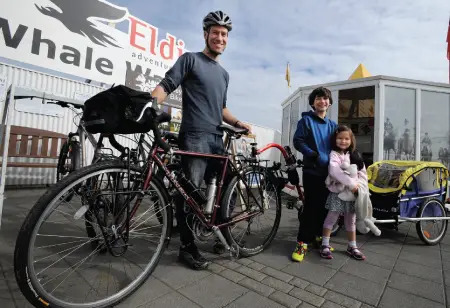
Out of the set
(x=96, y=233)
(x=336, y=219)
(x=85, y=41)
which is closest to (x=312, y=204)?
(x=336, y=219)

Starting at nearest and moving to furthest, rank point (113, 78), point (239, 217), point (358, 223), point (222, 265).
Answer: point (222, 265), point (239, 217), point (358, 223), point (113, 78)

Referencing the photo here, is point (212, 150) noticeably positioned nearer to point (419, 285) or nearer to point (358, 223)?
point (358, 223)

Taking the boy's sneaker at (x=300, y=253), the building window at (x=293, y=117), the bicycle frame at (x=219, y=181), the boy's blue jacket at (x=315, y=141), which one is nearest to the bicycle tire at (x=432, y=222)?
the boy's blue jacket at (x=315, y=141)

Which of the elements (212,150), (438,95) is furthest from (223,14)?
(438,95)

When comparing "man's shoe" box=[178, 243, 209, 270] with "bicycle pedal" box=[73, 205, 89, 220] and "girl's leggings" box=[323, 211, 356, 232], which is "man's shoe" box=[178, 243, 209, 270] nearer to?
"bicycle pedal" box=[73, 205, 89, 220]

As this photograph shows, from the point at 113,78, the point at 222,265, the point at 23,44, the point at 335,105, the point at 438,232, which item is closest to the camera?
the point at 222,265

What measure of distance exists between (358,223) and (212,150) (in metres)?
1.68

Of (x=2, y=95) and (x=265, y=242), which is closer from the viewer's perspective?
(x=2, y=95)

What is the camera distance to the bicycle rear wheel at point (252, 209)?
2.43 m

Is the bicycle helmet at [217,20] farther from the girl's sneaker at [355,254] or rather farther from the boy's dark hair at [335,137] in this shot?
the girl's sneaker at [355,254]

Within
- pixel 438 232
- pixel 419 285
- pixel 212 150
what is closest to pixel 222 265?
pixel 212 150

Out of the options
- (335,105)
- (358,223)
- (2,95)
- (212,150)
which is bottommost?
(358,223)

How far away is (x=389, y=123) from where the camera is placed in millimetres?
6742

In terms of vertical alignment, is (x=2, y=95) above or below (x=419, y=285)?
above
